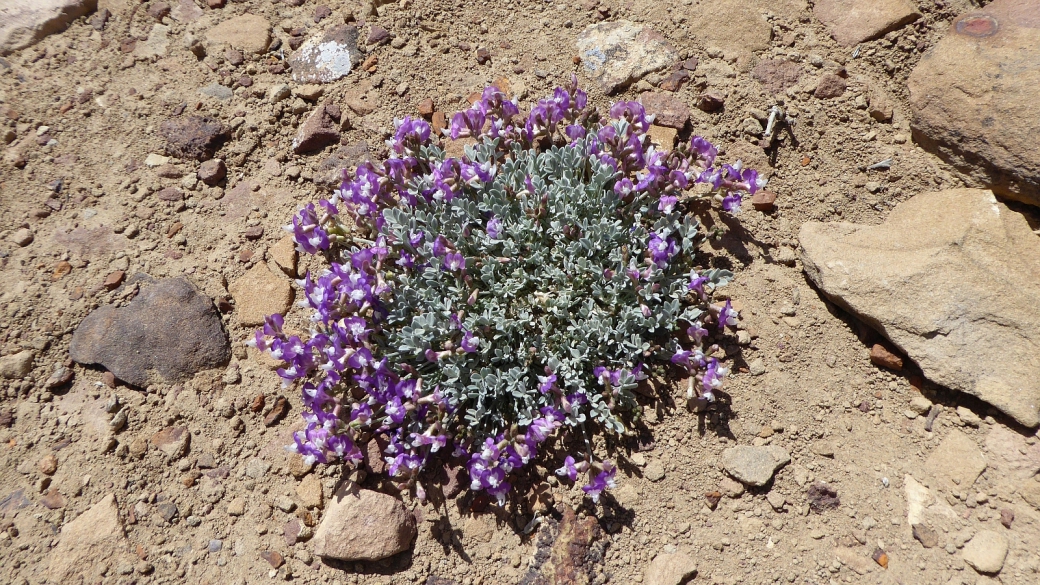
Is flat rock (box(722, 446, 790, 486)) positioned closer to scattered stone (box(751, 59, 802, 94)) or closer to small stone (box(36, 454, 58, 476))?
scattered stone (box(751, 59, 802, 94))

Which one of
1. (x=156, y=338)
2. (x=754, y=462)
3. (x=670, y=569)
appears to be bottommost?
(x=670, y=569)

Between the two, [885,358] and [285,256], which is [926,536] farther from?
[285,256]

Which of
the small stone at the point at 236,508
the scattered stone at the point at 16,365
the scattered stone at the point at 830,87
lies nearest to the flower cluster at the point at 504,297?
the small stone at the point at 236,508

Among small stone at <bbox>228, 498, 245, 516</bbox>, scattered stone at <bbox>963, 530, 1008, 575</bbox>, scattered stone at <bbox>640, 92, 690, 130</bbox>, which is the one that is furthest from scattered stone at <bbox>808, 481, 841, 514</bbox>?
small stone at <bbox>228, 498, 245, 516</bbox>

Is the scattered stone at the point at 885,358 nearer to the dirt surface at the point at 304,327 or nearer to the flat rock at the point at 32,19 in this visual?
the dirt surface at the point at 304,327

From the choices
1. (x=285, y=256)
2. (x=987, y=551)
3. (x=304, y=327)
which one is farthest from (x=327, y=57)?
(x=987, y=551)

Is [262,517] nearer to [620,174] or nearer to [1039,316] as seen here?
[620,174]

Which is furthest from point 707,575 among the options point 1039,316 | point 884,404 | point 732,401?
point 1039,316
